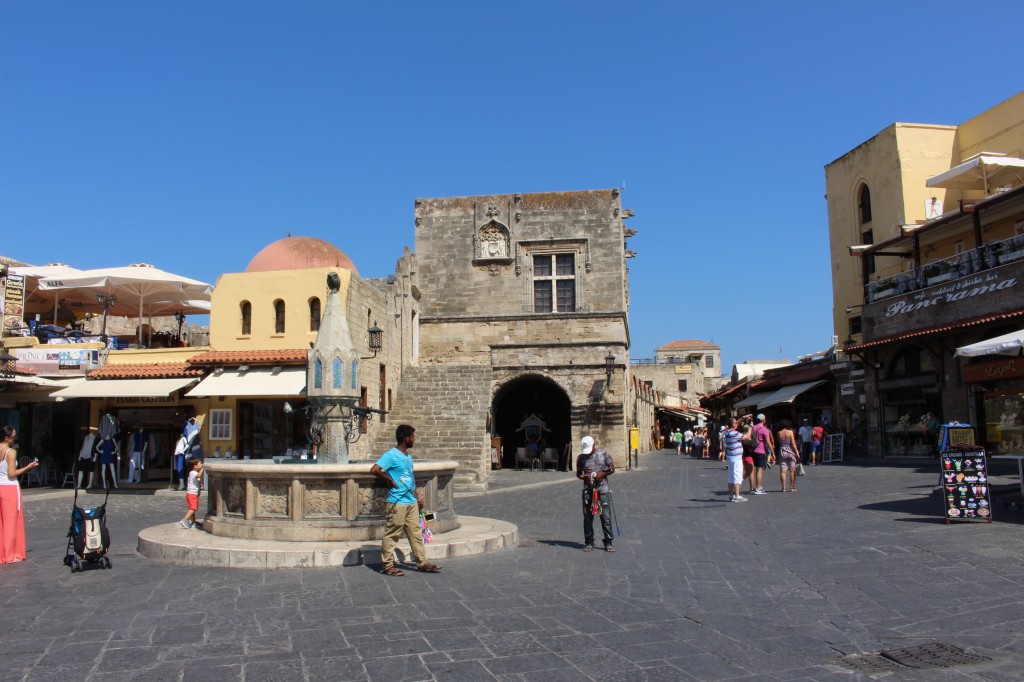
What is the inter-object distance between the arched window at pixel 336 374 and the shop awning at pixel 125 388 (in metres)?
9.48


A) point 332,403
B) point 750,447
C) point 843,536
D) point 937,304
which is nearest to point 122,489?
point 332,403

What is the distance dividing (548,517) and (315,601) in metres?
6.79

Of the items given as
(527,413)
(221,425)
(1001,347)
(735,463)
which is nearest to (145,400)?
(221,425)

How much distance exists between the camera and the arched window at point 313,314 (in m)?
21.0

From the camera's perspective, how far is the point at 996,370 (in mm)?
16391

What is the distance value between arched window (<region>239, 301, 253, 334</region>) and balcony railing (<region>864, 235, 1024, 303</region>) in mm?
18613

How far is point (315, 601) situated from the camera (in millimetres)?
6637

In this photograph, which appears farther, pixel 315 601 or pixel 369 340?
pixel 369 340

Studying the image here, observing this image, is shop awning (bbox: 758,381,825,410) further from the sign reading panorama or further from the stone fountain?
the stone fountain

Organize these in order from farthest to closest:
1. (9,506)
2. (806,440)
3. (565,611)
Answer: (806,440) → (9,506) → (565,611)

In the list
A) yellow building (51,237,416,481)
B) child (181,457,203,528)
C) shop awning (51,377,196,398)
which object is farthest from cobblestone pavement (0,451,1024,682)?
yellow building (51,237,416,481)

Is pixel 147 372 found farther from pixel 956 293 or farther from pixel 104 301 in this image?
pixel 956 293

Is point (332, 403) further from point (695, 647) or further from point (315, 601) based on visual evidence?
point (695, 647)

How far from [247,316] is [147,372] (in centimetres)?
288
